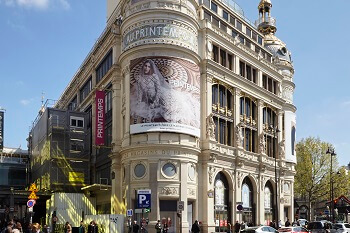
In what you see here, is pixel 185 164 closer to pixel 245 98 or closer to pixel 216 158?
pixel 216 158

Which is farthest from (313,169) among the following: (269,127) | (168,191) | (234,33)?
(168,191)

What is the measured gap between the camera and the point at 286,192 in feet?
213

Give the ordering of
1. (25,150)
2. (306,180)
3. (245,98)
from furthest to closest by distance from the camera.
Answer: (25,150)
(306,180)
(245,98)

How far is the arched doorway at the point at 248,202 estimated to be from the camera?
53812mm

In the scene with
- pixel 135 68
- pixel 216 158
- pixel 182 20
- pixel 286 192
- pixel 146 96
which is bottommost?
pixel 286 192

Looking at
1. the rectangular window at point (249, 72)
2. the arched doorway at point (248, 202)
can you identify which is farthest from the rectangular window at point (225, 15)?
the arched doorway at point (248, 202)

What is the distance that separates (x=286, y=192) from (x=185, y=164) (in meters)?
26.4

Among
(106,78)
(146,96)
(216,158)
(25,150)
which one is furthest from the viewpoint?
(25,150)

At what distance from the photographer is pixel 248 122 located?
56000mm

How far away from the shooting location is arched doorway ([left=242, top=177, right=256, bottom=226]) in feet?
177

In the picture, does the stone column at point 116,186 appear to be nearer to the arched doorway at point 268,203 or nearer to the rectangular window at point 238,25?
the arched doorway at point 268,203

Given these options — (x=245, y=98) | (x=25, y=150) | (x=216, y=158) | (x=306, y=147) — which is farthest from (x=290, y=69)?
(x=25, y=150)

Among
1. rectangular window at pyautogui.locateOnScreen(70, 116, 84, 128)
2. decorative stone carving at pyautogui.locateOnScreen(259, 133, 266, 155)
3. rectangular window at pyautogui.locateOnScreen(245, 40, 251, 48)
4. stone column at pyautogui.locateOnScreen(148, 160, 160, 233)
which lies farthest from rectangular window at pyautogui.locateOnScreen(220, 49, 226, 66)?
rectangular window at pyautogui.locateOnScreen(70, 116, 84, 128)

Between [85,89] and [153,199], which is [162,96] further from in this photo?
[85,89]
